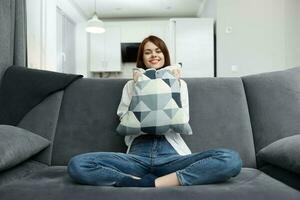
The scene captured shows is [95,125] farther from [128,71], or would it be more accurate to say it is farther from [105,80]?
[128,71]

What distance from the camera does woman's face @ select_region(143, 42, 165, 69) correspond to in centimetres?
182

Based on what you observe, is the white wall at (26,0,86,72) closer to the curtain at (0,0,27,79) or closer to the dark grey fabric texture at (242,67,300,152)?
the curtain at (0,0,27,79)

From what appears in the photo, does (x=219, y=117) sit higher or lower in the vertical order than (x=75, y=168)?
higher

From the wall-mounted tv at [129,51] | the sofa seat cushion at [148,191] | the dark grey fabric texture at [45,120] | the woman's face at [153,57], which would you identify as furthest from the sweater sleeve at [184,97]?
the wall-mounted tv at [129,51]

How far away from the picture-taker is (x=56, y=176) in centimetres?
135

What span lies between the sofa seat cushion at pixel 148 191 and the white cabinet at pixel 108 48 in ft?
22.7

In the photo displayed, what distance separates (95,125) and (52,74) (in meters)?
0.39

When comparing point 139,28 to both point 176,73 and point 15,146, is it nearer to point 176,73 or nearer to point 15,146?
point 176,73

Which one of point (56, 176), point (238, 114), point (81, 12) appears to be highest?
point (81, 12)

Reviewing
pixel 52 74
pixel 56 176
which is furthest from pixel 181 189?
pixel 52 74

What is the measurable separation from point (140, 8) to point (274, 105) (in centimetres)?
621

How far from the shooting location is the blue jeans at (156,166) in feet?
3.97

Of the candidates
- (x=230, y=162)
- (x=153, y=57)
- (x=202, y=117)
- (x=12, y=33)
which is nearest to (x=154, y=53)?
(x=153, y=57)

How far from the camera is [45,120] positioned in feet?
5.71
